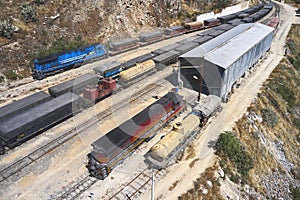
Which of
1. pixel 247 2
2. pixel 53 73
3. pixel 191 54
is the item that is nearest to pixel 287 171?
pixel 191 54

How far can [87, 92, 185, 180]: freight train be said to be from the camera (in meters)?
20.6

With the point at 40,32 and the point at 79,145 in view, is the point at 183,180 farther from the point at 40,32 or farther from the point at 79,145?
the point at 40,32

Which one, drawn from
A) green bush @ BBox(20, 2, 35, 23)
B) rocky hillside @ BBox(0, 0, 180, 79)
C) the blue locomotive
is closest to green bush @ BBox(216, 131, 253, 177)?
the blue locomotive

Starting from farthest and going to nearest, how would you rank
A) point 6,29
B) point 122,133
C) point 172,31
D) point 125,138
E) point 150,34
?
point 172,31
point 150,34
point 6,29
point 122,133
point 125,138

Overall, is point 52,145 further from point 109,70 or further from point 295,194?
point 295,194

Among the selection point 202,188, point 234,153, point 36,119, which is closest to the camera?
point 202,188

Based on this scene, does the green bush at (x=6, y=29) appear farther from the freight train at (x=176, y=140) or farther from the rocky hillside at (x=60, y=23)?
the freight train at (x=176, y=140)

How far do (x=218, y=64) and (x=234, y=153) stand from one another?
11.9 m

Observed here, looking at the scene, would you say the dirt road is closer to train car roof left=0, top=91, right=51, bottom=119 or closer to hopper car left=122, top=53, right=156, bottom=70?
→ hopper car left=122, top=53, right=156, bottom=70

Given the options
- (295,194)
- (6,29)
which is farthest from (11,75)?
(295,194)

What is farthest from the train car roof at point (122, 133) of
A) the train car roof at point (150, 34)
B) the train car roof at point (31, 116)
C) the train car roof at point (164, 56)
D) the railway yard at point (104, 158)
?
the train car roof at point (150, 34)

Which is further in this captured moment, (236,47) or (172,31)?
(172,31)

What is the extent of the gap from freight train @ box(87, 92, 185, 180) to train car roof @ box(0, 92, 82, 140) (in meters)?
7.86

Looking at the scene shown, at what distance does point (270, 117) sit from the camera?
32.3 metres
